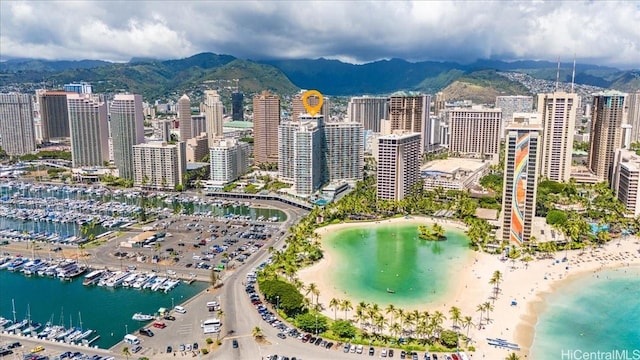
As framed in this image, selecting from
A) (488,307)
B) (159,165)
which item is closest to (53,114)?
(159,165)

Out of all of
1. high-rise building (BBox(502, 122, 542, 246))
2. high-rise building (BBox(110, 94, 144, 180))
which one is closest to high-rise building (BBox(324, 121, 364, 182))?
high-rise building (BBox(110, 94, 144, 180))

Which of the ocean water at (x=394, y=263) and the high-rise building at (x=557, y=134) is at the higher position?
the high-rise building at (x=557, y=134)

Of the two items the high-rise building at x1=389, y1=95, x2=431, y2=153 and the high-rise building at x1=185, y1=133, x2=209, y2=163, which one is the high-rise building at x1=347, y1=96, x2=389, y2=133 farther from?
the high-rise building at x1=185, y1=133, x2=209, y2=163

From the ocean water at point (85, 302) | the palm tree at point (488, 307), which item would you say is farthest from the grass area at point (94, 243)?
the palm tree at point (488, 307)

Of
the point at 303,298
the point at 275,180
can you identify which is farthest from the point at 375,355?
the point at 275,180

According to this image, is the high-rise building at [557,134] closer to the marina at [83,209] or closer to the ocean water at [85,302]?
the marina at [83,209]

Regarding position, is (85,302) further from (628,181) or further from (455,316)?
(628,181)
